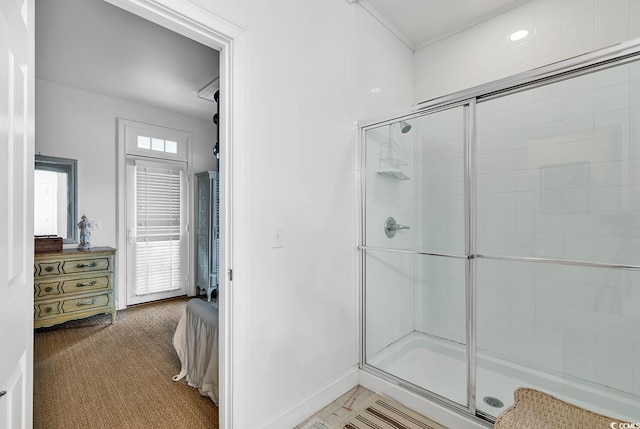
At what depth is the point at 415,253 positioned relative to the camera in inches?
81.7

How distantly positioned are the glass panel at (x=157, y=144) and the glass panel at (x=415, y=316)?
11.8 ft

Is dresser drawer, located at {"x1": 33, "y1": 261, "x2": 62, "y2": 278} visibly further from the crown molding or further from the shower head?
the crown molding

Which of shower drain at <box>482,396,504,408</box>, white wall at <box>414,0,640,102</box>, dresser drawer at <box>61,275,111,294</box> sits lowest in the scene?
shower drain at <box>482,396,504,408</box>

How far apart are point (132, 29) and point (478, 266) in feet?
10.2

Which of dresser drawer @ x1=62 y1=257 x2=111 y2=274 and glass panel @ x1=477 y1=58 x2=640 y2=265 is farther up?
glass panel @ x1=477 y1=58 x2=640 y2=265

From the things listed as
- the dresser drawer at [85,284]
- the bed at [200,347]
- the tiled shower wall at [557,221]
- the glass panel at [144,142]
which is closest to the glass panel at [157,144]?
the glass panel at [144,142]

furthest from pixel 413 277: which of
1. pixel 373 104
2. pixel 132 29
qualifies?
pixel 132 29

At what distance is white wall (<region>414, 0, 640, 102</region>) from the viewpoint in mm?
1972

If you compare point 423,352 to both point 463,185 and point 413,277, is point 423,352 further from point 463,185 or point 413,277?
point 463,185

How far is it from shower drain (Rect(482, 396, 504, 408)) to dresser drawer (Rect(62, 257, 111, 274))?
12.2 ft

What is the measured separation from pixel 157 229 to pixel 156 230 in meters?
0.02

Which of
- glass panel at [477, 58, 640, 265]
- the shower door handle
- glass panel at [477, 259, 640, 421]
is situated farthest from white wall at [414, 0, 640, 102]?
glass panel at [477, 259, 640, 421]

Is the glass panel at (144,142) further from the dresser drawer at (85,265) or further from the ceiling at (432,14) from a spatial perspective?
the ceiling at (432,14)

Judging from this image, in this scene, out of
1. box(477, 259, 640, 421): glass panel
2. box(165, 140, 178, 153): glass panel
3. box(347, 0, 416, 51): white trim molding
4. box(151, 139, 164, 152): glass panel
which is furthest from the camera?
box(165, 140, 178, 153): glass panel
